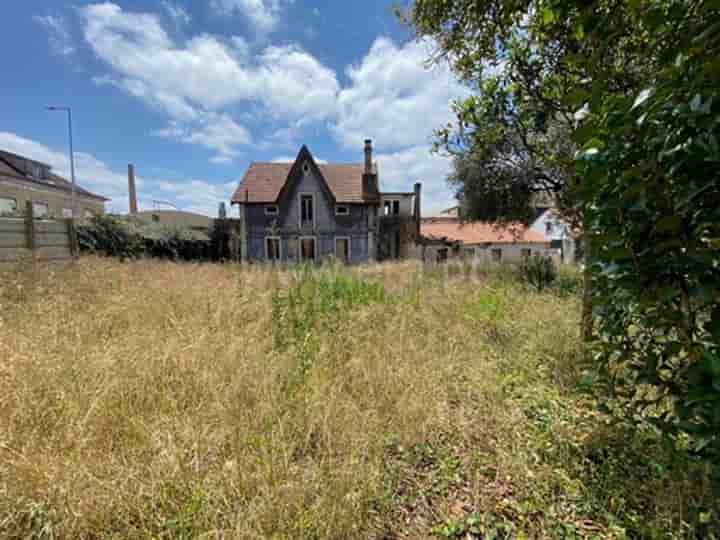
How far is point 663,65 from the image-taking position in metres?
1.11

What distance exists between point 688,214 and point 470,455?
161 cm

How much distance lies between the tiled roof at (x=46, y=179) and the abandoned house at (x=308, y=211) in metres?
16.8

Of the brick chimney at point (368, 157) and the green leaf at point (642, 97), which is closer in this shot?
the green leaf at point (642, 97)

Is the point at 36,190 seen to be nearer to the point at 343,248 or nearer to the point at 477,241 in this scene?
the point at 343,248

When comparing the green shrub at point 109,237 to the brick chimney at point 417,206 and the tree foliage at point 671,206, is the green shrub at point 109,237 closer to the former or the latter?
the tree foliage at point 671,206

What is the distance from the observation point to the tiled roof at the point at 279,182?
16.2 m

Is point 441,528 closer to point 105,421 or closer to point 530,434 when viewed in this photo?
point 530,434

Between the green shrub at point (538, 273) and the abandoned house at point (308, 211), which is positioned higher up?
the abandoned house at point (308, 211)

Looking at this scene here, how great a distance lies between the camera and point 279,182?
17.0 m

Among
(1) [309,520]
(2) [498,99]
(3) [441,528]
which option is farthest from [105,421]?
(2) [498,99]

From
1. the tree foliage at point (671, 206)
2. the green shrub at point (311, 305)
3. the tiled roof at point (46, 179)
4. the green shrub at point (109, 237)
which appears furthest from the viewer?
the tiled roof at point (46, 179)

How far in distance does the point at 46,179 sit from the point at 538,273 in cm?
3724

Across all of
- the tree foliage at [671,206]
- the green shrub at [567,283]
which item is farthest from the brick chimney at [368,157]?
the tree foliage at [671,206]

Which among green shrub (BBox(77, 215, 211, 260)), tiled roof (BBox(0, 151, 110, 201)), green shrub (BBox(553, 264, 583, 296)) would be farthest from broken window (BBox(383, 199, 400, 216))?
tiled roof (BBox(0, 151, 110, 201))
